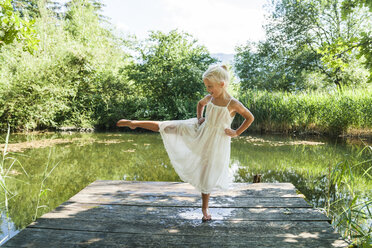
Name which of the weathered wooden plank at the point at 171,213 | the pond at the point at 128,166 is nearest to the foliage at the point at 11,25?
the pond at the point at 128,166

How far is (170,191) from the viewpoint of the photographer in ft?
11.4

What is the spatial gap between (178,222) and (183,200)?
1.95 ft

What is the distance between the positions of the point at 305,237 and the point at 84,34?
52.3ft

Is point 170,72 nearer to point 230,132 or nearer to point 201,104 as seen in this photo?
point 201,104

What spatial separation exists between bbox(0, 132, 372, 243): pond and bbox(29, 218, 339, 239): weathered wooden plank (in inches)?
40.4

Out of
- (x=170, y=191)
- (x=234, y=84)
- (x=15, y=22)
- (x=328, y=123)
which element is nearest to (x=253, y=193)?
(x=170, y=191)

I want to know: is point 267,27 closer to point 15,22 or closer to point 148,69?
point 148,69

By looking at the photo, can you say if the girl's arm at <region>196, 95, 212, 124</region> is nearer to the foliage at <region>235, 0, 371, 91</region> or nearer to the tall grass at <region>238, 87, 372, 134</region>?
the tall grass at <region>238, 87, 372, 134</region>

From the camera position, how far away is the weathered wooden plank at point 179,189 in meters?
3.38

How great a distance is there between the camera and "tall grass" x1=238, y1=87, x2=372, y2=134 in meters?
9.87

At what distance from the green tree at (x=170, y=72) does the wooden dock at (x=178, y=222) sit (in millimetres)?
8958

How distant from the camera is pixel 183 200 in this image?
311 cm

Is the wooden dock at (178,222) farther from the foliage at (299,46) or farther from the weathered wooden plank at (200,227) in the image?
the foliage at (299,46)

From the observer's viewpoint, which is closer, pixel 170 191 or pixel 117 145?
pixel 170 191
